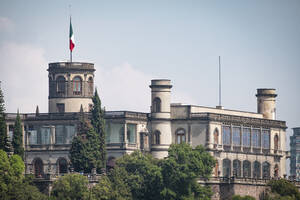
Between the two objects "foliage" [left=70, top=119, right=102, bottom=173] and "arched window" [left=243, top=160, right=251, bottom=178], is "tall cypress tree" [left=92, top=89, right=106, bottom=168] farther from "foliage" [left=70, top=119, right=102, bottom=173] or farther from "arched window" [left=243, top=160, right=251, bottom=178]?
"arched window" [left=243, top=160, right=251, bottom=178]

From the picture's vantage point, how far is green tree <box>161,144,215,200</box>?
145000 millimetres

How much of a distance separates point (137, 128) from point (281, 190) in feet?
63.6

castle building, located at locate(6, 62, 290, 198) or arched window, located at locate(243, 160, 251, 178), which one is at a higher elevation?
castle building, located at locate(6, 62, 290, 198)

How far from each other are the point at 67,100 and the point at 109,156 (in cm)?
1148

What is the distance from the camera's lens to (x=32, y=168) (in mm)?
161000

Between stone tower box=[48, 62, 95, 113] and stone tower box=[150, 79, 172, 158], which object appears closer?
stone tower box=[150, 79, 172, 158]

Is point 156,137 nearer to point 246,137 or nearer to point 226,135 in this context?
point 226,135

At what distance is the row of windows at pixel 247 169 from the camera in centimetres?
16300

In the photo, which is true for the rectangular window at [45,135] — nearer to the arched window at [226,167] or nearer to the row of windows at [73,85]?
the row of windows at [73,85]

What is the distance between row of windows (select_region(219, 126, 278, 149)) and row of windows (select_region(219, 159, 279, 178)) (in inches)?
92.9

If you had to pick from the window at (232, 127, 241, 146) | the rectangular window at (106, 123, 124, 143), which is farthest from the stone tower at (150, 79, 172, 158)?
the window at (232, 127, 241, 146)

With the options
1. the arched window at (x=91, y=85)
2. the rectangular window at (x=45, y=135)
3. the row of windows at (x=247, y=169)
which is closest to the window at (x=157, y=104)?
the arched window at (x=91, y=85)

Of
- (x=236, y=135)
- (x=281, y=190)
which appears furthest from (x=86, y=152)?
(x=281, y=190)

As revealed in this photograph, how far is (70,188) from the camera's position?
14038 centimetres
